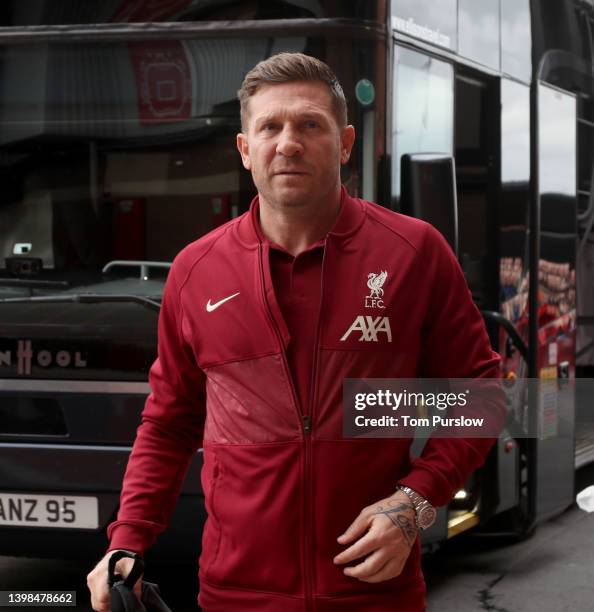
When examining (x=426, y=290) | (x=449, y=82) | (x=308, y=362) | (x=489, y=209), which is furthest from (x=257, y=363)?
(x=489, y=209)

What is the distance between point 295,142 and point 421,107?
9.96 feet

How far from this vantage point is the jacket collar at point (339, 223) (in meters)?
2.57

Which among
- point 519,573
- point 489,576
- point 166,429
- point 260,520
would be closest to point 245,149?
point 166,429

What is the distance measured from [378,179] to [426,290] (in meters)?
2.62

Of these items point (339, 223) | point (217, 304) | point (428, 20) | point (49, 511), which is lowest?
point (49, 511)

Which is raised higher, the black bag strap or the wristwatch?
the wristwatch

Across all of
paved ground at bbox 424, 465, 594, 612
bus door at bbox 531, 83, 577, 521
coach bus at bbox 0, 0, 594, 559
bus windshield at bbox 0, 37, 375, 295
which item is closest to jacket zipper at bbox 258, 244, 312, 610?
coach bus at bbox 0, 0, 594, 559

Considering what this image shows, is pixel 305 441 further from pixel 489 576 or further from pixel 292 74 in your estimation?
pixel 489 576

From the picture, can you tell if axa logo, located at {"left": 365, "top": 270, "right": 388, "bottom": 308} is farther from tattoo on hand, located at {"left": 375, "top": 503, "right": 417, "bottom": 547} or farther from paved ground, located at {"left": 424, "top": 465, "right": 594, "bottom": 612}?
paved ground, located at {"left": 424, "top": 465, "right": 594, "bottom": 612}

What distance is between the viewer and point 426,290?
2553 millimetres

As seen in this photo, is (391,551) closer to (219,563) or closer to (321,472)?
(321,472)

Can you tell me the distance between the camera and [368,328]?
248 centimetres

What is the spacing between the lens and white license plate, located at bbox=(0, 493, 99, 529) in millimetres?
5180

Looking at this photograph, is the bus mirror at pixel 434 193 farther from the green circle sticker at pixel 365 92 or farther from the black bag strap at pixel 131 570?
the black bag strap at pixel 131 570
